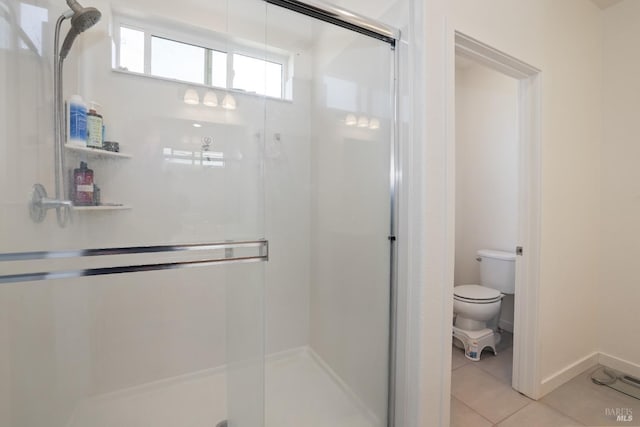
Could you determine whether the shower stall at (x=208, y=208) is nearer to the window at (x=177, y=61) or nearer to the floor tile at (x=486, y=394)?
the window at (x=177, y=61)

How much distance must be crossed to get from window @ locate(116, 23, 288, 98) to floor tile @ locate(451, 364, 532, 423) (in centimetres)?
218

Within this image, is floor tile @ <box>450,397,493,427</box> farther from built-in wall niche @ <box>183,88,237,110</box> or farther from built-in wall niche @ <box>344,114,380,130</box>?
built-in wall niche @ <box>183,88,237,110</box>

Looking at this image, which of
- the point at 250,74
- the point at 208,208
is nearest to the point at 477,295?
the point at 208,208

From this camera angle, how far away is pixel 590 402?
5.46 feet

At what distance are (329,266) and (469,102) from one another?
7.75ft

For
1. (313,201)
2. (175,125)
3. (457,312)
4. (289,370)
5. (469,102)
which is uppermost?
(469,102)

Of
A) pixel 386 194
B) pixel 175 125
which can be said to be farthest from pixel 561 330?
pixel 175 125

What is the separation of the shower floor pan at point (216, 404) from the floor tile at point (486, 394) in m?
0.65

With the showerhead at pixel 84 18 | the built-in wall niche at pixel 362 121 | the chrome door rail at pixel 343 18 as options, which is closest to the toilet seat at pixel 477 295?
the built-in wall niche at pixel 362 121

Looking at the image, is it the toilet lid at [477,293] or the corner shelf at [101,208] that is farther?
the toilet lid at [477,293]

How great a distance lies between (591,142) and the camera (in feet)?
6.54

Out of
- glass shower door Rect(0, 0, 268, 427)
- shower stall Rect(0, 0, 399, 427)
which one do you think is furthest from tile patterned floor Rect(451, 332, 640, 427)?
glass shower door Rect(0, 0, 268, 427)

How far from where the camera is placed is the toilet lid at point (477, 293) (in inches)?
83.9

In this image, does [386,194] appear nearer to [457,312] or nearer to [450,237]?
[450,237]
